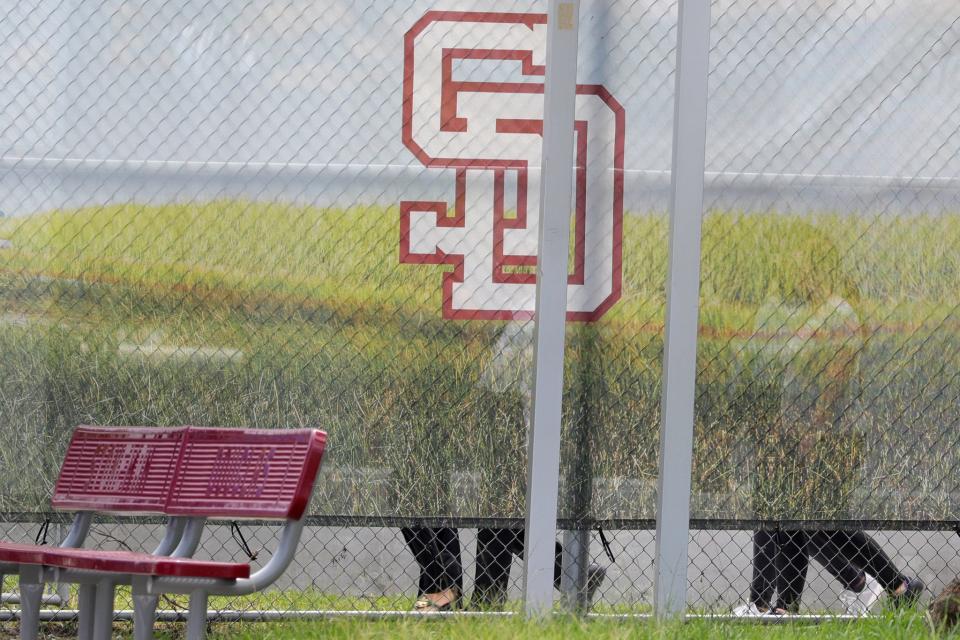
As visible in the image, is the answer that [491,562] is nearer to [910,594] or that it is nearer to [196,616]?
[196,616]

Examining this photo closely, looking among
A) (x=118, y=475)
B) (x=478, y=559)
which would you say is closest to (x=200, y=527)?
(x=118, y=475)

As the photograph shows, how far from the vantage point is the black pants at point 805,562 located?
392 cm

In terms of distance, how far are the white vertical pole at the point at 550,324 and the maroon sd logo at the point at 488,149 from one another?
7.5 inches

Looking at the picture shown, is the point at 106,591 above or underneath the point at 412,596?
above

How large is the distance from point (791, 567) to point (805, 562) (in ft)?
0.19

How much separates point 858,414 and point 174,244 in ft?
7.85

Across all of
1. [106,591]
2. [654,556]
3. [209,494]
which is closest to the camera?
[106,591]

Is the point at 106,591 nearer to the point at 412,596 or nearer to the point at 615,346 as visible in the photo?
the point at 412,596

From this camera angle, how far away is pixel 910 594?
3920mm

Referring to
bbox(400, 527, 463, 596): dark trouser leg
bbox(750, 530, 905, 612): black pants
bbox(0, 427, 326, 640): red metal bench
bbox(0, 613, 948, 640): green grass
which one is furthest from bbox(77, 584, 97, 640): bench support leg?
bbox(750, 530, 905, 612): black pants

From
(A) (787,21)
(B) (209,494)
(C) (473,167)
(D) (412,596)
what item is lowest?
(D) (412,596)

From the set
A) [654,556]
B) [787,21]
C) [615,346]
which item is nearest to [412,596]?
[654,556]

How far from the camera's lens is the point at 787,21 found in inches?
150

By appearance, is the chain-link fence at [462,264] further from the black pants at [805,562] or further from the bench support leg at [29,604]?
the bench support leg at [29,604]
